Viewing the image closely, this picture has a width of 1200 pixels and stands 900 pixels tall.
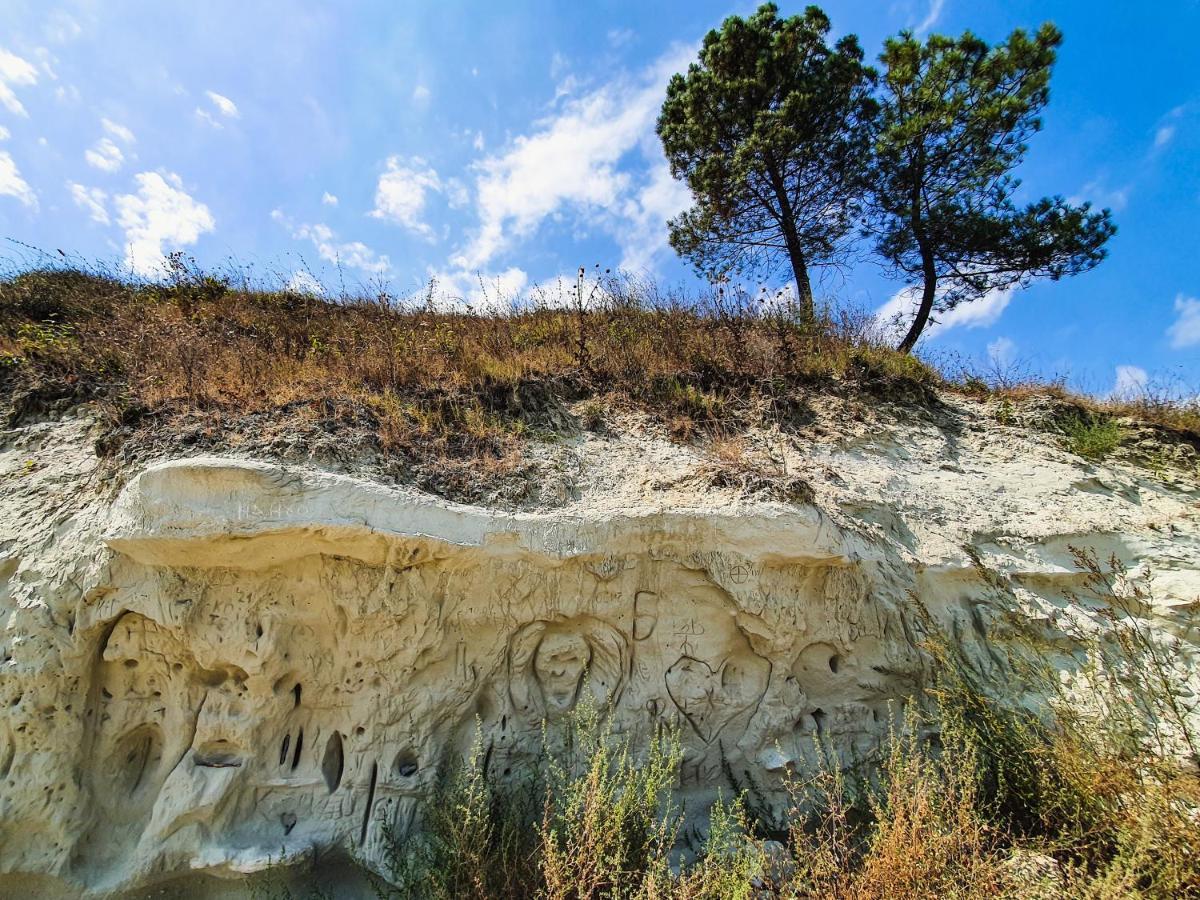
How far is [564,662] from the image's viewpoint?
4.70 m

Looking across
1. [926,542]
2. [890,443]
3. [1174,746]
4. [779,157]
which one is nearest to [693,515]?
[926,542]

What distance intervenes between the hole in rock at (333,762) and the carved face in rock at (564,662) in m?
1.40

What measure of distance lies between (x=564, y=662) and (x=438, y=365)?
3.56 meters

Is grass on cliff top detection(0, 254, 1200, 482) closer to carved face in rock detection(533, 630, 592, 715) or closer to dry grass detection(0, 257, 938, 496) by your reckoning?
dry grass detection(0, 257, 938, 496)

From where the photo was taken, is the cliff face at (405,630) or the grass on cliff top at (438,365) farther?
the grass on cliff top at (438,365)

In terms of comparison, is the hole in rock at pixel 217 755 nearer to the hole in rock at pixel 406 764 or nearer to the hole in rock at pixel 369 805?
the hole in rock at pixel 369 805

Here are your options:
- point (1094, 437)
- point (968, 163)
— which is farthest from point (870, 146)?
point (1094, 437)

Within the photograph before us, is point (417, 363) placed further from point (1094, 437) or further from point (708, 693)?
point (1094, 437)

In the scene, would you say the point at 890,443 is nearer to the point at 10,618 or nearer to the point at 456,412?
the point at 456,412

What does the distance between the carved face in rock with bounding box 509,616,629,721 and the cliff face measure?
2 cm

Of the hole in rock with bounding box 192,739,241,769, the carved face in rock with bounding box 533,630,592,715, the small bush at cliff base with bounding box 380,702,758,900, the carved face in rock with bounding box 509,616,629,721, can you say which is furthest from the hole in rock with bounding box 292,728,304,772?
the carved face in rock with bounding box 533,630,592,715

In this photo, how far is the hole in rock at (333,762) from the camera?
14.0ft

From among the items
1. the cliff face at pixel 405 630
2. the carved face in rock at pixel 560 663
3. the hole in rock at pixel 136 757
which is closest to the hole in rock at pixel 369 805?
the cliff face at pixel 405 630

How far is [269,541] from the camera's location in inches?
165
